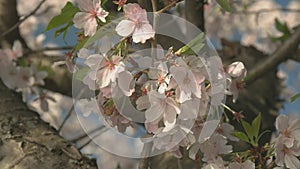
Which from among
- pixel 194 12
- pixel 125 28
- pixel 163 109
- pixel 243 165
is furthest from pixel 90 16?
pixel 194 12

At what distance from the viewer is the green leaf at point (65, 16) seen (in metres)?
0.97

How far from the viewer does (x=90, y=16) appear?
2.97 feet

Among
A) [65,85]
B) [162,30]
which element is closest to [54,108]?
[65,85]

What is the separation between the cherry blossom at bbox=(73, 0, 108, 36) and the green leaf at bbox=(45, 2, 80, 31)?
0.19ft

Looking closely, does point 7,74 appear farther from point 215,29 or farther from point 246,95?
point 215,29

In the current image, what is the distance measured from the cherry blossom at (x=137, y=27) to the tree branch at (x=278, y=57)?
820 millimetres

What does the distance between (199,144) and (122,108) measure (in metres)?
0.15

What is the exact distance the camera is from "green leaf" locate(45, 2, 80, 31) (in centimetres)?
97

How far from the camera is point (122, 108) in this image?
0.89m

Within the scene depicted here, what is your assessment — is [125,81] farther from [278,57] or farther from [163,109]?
[278,57]

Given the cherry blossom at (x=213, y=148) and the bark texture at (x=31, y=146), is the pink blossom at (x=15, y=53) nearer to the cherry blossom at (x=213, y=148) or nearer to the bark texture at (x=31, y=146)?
the bark texture at (x=31, y=146)

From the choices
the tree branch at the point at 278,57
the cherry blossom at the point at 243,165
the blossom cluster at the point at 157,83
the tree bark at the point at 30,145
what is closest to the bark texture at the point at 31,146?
the tree bark at the point at 30,145

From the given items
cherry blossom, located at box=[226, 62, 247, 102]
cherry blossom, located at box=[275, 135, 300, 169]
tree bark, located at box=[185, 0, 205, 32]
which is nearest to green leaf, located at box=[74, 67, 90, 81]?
cherry blossom, located at box=[226, 62, 247, 102]

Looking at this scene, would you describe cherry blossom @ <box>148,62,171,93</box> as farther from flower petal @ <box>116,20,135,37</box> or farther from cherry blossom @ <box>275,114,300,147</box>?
cherry blossom @ <box>275,114,300,147</box>
